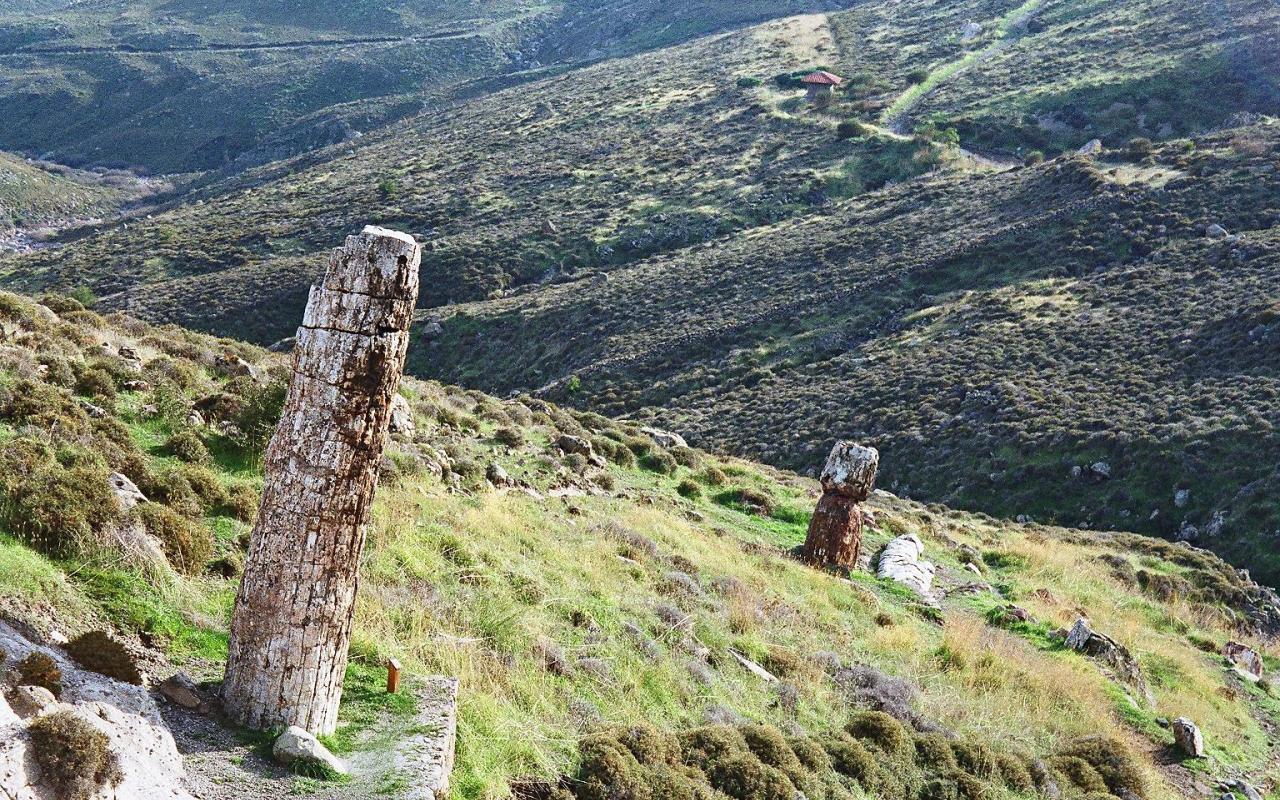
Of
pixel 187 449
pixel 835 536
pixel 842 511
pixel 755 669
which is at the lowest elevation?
pixel 835 536

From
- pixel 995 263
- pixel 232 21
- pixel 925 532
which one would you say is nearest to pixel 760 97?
pixel 995 263

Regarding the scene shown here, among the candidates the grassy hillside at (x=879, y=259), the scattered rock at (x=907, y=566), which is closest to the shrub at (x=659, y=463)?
the scattered rock at (x=907, y=566)

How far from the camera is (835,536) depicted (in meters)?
16.6

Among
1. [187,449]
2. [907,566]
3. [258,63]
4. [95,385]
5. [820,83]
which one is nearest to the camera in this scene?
[187,449]

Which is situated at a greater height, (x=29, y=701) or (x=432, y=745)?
(x=29, y=701)

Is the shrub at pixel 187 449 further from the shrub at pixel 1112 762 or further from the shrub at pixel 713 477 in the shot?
the shrub at pixel 713 477

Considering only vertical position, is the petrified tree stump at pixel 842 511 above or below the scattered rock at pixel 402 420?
below

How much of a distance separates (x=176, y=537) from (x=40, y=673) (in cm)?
303

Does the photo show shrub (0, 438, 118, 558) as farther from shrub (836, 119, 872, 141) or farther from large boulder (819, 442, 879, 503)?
shrub (836, 119, 872, 141)

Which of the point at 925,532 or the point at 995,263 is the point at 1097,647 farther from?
the point at 995,263

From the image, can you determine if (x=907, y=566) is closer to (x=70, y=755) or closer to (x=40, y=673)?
(x=40, y=673)

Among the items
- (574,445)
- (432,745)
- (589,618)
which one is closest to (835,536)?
(574,445)

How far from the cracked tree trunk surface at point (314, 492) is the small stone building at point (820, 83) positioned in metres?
79.6

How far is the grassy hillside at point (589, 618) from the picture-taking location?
6.94 m
